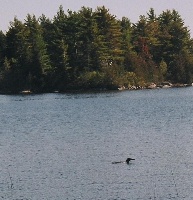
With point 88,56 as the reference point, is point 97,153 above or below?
below

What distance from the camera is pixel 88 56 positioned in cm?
10862

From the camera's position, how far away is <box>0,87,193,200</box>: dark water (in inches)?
1302

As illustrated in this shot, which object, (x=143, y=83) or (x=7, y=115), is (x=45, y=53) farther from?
(x=7, y=115)

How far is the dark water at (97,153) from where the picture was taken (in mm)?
33062

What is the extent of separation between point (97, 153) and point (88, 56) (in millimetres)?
66521

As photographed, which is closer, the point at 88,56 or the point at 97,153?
the point at 97,153

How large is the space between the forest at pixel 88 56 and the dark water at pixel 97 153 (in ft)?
102

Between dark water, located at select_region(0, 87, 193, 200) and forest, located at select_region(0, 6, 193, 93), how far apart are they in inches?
1228

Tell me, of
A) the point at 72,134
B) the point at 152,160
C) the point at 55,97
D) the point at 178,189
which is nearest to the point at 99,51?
the point at 55,97

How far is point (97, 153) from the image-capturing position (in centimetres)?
4269

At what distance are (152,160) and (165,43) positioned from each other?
81402mm

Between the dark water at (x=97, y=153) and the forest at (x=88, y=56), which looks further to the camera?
the forest at (x=88, y=56)

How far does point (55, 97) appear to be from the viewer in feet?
316

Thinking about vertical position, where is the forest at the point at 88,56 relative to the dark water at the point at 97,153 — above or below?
above
